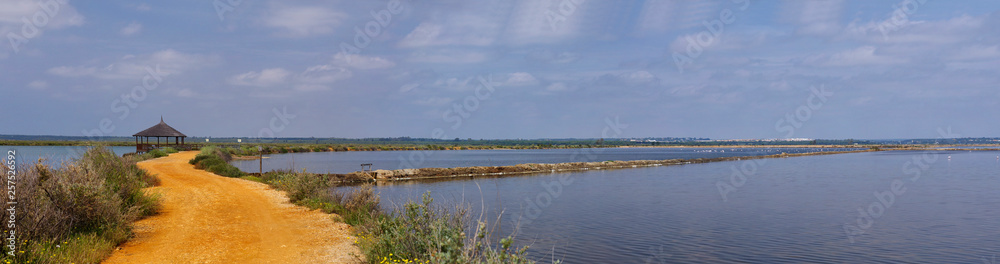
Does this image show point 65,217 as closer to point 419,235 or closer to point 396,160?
point 419,235

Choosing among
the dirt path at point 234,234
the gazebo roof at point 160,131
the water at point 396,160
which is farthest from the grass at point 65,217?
the gazebo roof at point 160,131

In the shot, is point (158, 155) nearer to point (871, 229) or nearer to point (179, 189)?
point (179, 189)

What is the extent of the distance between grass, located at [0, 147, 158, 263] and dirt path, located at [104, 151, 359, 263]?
1.03 ft

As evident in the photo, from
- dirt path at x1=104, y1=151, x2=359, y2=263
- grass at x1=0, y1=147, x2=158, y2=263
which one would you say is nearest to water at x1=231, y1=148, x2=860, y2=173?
dirt path at x1=104, y1=151, x2=359, y2=263

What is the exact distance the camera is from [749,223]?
51.1ft

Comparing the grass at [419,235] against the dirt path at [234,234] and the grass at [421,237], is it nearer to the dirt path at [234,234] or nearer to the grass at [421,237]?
the grass at [421,237]

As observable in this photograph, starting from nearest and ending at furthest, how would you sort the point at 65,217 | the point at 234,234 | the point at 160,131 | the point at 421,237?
the point at 421,237 → the point at 65,217 → the point at 234,234 → the point at 160,131

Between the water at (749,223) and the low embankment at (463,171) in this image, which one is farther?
the low embankment at (463,171)

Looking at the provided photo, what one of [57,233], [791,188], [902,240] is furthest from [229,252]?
[791,188]

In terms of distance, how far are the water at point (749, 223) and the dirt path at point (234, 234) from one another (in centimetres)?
181

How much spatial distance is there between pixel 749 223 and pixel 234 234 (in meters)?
12.0

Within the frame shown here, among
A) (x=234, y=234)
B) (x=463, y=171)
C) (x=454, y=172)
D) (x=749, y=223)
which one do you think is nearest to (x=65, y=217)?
(x=234, y=234)

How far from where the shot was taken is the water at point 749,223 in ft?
38.0

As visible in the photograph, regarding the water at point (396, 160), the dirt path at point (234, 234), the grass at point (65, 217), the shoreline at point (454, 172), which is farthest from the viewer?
the water at point (396, 160)
